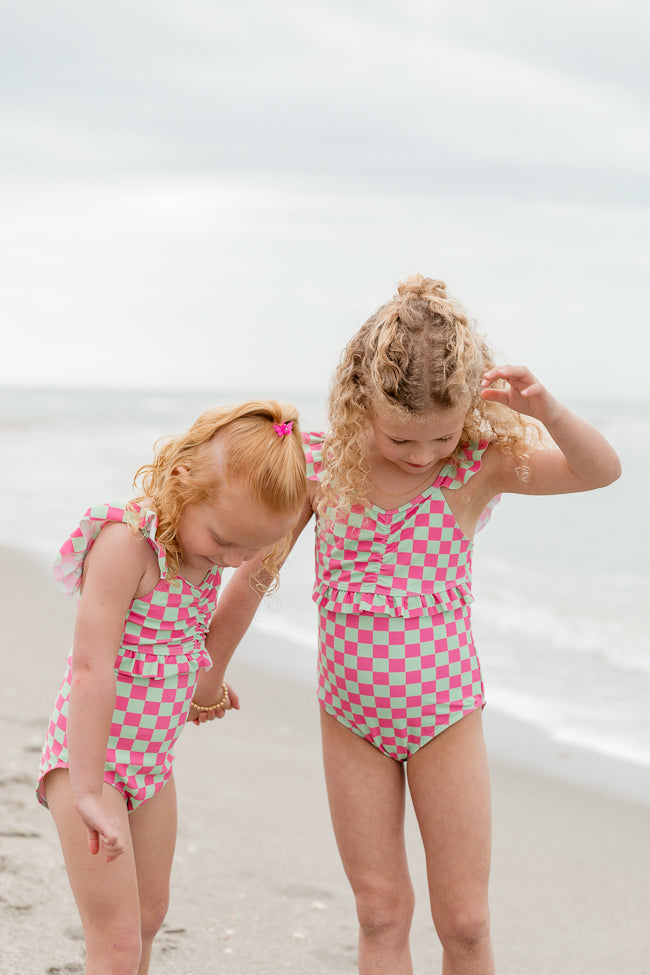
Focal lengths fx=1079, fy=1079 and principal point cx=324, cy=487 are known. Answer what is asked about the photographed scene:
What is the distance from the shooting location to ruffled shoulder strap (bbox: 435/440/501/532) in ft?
8.44

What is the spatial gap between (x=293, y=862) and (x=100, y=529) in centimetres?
205

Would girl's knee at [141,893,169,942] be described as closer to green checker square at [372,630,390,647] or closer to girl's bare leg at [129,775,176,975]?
girl's bare leg at [129,775,176,975]

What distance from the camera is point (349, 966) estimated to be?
3.21 meters

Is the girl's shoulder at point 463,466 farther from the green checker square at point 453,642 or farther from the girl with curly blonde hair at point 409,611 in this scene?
the green checker square at point 453,642

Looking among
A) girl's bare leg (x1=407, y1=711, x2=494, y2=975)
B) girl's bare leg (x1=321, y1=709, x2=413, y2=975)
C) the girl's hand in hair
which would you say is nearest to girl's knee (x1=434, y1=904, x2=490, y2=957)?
girl's bare leg (x1=407, y1=711, x2=494, y2=975)

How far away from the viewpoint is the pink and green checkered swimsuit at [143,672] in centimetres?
224

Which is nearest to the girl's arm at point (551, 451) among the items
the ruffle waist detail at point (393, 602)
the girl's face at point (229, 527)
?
the ruffle waist detail at point (393, 602)

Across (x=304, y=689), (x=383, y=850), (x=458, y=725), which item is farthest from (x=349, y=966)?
(x=304, y=689)

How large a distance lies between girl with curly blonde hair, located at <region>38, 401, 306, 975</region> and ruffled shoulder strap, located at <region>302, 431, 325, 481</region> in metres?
0.30

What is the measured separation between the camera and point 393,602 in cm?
254

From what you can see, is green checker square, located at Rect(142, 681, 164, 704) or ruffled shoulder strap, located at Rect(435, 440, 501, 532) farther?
ruffled shoulder strap, located at Rect(435, 440, 501, 532)

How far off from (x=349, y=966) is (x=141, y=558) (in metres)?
1.68

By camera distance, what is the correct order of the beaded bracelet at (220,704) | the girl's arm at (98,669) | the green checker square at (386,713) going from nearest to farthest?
the girl's arm at (98,669) < the green checker square at (386,713) < the beaded bracelet at (220,704)

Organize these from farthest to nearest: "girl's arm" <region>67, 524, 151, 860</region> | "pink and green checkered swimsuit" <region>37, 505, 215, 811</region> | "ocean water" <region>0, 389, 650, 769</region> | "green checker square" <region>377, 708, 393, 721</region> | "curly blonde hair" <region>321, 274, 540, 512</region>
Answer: "ocean water" <region>0, 389, 650, 769</region>, "green checker square" <region>377, 708, 393, 721</region>, "curly blonde hair" <region>321, 274, 540, 512</region>, "pink and green checkered swimsuit" <region>37, 505, 215, 811</region>, "girl's arm" <region>67, 524, 151, 860</region>
